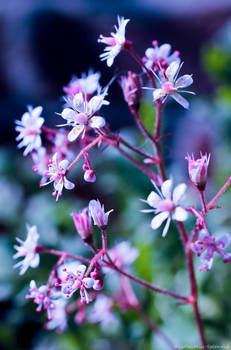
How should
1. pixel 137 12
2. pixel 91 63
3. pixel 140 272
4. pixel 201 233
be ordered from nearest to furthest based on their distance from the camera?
pixel 201 233
pixel 140 272
pixel 91 63
pixel 137 12

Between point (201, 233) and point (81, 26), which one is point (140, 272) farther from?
point (81, 26)

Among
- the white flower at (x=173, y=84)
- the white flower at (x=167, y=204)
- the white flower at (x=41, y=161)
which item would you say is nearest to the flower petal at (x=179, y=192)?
the white flower at (x=167, y=204)

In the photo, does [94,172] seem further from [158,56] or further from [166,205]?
[158,56]

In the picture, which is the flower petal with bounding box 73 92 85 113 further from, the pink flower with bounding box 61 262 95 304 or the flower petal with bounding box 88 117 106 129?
the pink flower with bounding box 61 262 95 304

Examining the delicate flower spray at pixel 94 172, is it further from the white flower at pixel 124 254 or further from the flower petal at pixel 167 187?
the white flower at pixel 124 254

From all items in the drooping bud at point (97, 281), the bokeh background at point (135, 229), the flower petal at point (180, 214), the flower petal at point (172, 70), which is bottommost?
the bokeh background at point (135, 229)

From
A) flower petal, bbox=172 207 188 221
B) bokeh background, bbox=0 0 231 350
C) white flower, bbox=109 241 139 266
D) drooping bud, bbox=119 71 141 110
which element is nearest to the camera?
flower petal, bbox=172 207 188 221

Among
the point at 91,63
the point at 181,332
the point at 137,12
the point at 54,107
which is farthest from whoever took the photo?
the point at 137,12

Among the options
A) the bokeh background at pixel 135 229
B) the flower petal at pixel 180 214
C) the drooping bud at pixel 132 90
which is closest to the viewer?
the flower petal at pixel 180 214

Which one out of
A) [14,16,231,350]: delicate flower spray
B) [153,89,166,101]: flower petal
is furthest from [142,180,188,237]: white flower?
[153,89,166,101]: flower petal

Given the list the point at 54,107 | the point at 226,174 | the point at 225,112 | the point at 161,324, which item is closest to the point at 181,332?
the point at 161,324

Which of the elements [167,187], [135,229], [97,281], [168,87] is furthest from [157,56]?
[135,229]
